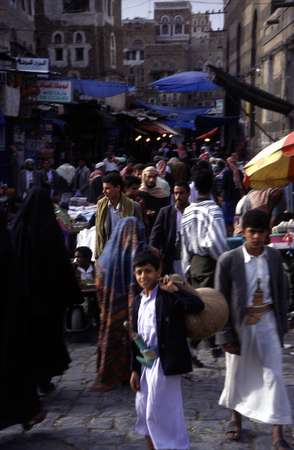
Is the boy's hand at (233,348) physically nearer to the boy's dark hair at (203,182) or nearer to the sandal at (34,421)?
the sandal at (34,421)

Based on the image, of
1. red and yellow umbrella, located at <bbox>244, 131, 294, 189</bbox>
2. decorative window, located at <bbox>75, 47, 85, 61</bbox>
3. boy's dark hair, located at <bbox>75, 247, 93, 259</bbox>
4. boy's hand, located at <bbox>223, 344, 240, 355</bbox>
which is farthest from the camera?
decorative window, located at <bbox>75, 47, 85, 61</bbox>

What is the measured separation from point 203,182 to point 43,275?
1.51 meters

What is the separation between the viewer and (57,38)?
46.0m

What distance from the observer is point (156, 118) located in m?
→ 29.9

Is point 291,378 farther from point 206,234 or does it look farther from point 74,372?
point 74,372

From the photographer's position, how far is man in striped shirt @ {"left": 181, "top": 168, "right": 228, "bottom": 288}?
5.72m

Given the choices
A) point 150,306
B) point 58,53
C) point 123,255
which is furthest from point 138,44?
point 150,306

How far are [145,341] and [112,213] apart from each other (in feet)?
8.02

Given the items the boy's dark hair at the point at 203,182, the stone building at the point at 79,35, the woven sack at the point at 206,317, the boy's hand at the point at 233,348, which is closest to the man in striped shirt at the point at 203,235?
the boy's dark hair at the point at 203,182

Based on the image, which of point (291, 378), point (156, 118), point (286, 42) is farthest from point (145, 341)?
point (156, 118)

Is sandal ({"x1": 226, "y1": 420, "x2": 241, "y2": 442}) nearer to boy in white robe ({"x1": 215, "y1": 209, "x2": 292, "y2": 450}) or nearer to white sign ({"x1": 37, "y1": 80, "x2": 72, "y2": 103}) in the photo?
boy in white robe ({"x1": 215, "y1": 209, "x2": 292, "y2": 450})

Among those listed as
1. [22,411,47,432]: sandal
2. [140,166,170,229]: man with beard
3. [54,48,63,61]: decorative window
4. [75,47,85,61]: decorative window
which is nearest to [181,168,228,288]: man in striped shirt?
[22,411,47,432]: sandal

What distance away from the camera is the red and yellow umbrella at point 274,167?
6.28 metres

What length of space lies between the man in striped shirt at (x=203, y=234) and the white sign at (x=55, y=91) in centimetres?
1253
